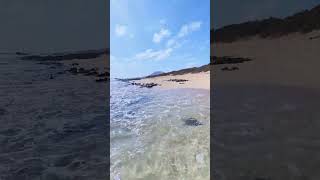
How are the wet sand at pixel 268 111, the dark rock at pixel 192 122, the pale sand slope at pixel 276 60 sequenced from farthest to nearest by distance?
the pale sand slope at pixel 276 60, the dark rock at pixel 192 122, the wet sand at pixel 268 111

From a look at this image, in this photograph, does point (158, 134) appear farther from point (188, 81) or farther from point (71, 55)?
point (71, 55)

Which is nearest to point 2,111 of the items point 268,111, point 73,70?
point 73,70

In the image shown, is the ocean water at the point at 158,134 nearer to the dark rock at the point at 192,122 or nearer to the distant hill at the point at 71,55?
the dark rock at the point at 192,122

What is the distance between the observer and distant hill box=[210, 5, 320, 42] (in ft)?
11.4

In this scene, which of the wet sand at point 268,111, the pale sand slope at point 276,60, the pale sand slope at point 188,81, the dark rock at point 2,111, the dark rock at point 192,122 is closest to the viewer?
the wet sand at point 268,111

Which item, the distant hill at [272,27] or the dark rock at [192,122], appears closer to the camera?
the dark rock at [192,122]

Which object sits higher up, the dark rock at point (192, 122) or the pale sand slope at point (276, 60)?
the pale sand slope at point (276, 60)

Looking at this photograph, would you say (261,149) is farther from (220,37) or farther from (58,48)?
(58,48)

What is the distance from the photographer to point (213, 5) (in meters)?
3.55

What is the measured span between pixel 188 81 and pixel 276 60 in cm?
81

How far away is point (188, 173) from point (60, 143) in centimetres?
102

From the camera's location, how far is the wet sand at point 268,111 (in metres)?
2.89

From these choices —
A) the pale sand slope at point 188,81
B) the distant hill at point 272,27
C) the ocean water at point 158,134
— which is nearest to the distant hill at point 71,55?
the ocean water at point 158,134

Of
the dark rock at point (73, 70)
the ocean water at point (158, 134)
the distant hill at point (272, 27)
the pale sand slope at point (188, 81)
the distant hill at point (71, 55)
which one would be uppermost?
the distant hill at point (272, 27)
